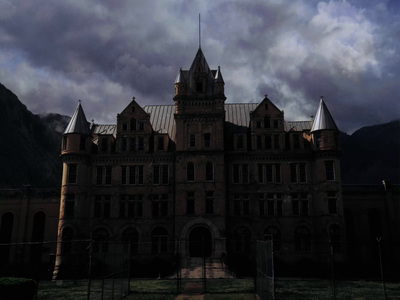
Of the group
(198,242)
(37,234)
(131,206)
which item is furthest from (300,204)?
(37,234)

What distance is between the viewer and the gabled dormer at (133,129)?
5000cm

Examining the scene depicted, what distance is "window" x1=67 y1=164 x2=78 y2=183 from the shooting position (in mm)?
48594

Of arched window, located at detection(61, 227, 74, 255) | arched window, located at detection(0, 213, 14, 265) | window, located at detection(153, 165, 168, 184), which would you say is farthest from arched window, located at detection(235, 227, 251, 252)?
arched window, located at detection(0, 213, 14, 265)

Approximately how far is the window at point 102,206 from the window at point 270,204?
17878 mm

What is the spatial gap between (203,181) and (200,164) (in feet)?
6.50

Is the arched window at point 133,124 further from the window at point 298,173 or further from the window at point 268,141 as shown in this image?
the window at point 298,173

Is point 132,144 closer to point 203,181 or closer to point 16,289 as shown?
point 203,181

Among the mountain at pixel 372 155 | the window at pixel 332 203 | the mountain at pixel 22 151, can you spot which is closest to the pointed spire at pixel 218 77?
the window at pixel 332 203

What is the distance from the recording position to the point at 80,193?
48.2m

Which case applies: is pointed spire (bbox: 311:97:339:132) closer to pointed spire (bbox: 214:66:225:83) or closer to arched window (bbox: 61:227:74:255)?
pointed spire (bbox: 214:66:225:83)

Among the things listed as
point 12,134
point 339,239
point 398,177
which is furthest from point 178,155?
point 398,177

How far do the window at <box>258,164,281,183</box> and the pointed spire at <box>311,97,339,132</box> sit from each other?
6.29 metres

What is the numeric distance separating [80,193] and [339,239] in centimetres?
2954

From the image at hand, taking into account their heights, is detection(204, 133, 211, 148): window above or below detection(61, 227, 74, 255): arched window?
above
